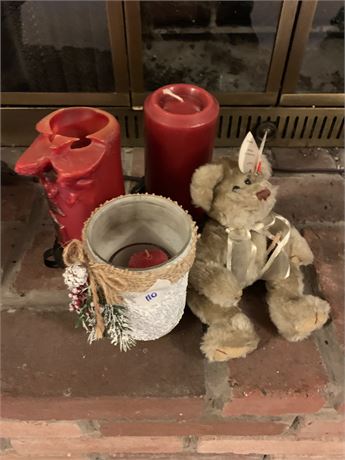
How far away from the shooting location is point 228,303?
59 centimetres

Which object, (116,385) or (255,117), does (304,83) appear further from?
(116,385)

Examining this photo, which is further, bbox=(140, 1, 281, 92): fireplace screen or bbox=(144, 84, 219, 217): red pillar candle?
bbox=(140, 1, 281, 92): fireplace screen

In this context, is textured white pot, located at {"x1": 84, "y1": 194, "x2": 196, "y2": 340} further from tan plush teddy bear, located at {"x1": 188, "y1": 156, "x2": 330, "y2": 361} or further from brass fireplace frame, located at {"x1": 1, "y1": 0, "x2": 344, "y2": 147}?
brass fireplace frame, located at {"x1": 1, "y1": 0, "x2": 344, "y2": 147}

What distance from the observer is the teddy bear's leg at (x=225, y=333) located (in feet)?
1.90

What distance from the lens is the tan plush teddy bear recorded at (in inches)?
22.3

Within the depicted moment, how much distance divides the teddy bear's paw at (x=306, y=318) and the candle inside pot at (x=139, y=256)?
0.61ft

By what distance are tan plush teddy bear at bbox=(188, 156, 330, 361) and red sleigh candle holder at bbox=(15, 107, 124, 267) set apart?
111 millimetres

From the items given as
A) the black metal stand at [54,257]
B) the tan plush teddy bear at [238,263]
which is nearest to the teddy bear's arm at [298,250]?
the tan plush teddy bear at [238,263]

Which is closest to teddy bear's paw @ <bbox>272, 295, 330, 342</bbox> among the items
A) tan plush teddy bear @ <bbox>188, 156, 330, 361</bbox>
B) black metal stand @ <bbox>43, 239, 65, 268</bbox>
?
tan plush teddy bear @ <bbox>188, 156, 330, 361</bbox>

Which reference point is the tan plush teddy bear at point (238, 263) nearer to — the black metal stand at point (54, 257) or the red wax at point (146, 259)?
the red wax at point (146, 259)

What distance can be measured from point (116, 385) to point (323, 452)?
0.36 meters

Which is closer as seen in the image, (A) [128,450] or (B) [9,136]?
(A) [128,450]

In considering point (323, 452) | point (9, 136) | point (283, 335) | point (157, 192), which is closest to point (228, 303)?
point (283, 335)

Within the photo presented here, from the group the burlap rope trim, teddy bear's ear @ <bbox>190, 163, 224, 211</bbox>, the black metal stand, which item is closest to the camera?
the burlap rope trim
